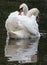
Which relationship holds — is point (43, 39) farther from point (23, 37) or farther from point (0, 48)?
point (0, 48)

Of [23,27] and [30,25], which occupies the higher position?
[30,25]

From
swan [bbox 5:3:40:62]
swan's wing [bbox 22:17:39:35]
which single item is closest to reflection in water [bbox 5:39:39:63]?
swan [bbox 5:3:40:62]

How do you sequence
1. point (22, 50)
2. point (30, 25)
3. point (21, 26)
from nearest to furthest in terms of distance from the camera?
point (22, 50) < point (30, 25) < point (21, 26)

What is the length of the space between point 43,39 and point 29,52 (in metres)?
2.59

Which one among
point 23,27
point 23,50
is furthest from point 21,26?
point 23,50

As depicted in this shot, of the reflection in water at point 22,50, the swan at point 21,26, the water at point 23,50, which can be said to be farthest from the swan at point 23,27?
the reflection in water at point 22,50

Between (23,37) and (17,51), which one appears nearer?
(17,51)

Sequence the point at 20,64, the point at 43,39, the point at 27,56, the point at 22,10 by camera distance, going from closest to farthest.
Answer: the point at 20,64 < the point at 27,56 < the point at 43,39 < the point at 22,10

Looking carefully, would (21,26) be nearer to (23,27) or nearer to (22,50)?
(23,27)

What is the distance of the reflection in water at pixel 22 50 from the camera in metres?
10.9

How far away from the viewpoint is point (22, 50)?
40.2 ft

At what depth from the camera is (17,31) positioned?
15.0 metres

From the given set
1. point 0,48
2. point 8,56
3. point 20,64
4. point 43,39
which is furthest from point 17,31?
point 20,64

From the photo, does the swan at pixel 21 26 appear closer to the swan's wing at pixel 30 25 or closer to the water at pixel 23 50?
the swan's wing at pixel 30 25
